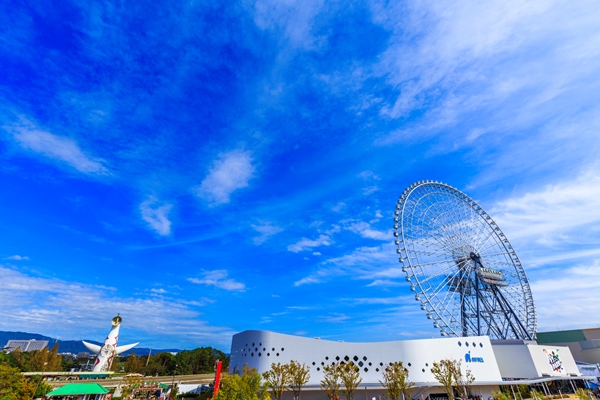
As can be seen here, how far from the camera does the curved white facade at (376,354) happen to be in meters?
50.4

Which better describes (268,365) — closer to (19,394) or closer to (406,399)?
(406,399)

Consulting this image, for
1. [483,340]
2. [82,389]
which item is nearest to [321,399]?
[483,340]

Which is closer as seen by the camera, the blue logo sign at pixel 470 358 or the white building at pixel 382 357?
the white building at pixel 382 357

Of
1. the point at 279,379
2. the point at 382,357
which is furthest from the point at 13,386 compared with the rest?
the point at 382,357

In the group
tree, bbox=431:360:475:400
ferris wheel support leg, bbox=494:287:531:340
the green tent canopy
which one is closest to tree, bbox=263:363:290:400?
tree, bbox=431:360:475:400

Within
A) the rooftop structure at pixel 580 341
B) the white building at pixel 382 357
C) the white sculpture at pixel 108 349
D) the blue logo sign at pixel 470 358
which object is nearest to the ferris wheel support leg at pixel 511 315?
the white building at pixel 382 357

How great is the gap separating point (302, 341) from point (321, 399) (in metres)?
8.72

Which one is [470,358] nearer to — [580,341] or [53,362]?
[580,341]

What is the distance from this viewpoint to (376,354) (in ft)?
168

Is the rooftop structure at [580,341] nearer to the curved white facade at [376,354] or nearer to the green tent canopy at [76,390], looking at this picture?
the curved white facade at [376,354]

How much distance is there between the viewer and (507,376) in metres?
57.1

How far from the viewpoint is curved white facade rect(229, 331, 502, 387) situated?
50406 mm

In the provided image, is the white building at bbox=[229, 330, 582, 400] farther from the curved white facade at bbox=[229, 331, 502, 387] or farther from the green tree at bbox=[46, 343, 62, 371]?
the green tree at bbox=[46, 343, 62, 371]

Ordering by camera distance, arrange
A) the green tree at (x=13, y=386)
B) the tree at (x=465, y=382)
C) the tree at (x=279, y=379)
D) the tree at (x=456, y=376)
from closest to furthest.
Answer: the tree at (x=279, y=379), the green tree at (x=13, y=386), the tree at (x=456, y=376), the tree at (x=465, y=382)
